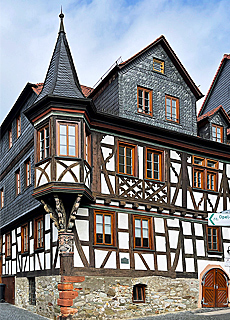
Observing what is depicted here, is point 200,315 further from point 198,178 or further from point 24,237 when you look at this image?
point 24,237

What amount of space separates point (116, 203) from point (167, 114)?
18.4ft

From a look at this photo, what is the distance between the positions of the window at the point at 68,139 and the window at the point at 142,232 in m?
3.99

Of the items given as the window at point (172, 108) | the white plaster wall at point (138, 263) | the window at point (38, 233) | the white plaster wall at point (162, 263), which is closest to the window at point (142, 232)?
the white plaster wall at point (138, 263)

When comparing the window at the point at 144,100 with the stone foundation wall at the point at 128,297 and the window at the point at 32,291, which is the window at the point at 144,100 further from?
the window at the point at 32,291

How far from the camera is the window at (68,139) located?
16.9m

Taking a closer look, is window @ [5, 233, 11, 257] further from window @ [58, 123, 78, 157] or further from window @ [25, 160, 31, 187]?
window @ [58, 123, 78, 157]

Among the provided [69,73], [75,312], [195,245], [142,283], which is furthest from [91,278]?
[69,73]

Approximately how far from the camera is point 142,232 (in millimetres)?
19078

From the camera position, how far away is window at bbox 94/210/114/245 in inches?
698

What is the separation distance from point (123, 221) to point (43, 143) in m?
4.27

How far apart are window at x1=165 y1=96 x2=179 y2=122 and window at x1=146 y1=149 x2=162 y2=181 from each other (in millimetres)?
2218

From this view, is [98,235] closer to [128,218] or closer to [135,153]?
[128,218]

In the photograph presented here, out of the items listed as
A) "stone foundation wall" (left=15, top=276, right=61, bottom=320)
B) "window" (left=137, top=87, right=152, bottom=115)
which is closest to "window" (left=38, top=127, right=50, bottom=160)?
"stone foundation wall" (left=15, top=276, right=61, bottom=320)

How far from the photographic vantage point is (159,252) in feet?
63.3
